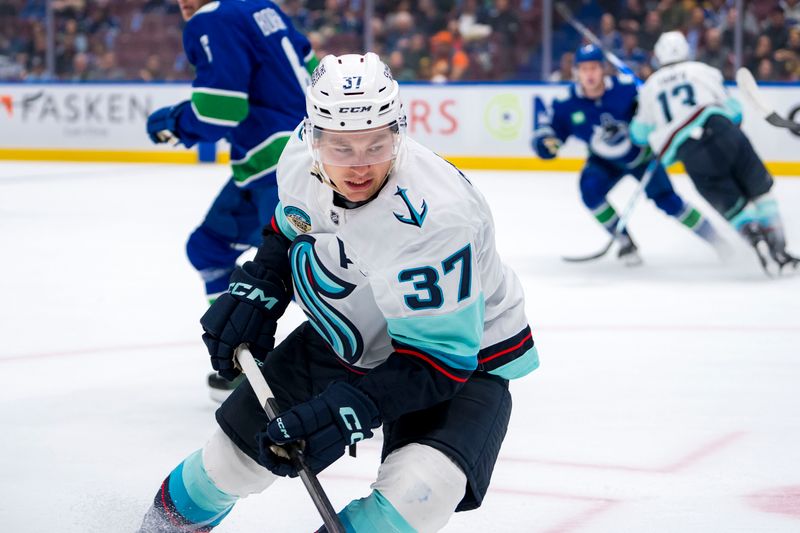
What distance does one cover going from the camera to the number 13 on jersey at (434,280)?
63.8 inches

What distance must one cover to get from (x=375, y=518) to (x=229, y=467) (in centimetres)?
30

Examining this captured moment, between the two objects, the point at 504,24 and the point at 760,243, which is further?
the point at 504,24

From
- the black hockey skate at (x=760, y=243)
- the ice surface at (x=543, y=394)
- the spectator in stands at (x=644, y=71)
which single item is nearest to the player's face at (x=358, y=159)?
the ice surface at (x=543, y=394)

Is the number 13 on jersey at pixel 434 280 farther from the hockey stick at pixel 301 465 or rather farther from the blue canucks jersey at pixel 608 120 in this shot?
the blue canucks jersey at pixel 608 120

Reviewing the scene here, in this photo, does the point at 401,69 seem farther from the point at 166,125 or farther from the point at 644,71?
the point at 166,125

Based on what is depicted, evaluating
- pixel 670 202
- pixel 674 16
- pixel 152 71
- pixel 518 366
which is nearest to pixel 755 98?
pixel 670 202

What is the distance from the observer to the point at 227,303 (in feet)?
6.14

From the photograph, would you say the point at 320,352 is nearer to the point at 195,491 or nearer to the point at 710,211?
the point at 195,491

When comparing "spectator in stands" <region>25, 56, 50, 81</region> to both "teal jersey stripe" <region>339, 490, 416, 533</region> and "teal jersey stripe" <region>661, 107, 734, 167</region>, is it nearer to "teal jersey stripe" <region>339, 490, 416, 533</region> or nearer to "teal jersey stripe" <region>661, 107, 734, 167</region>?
"teal jersey stripe" <region>661, 107, 734, 167</region>

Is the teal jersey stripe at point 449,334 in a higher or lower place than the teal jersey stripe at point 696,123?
higher

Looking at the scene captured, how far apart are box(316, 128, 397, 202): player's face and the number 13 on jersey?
137 millimetres

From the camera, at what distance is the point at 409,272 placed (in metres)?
1.63

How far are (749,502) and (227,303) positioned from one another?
1152 mm

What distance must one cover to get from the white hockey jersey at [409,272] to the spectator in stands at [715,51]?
744cm
